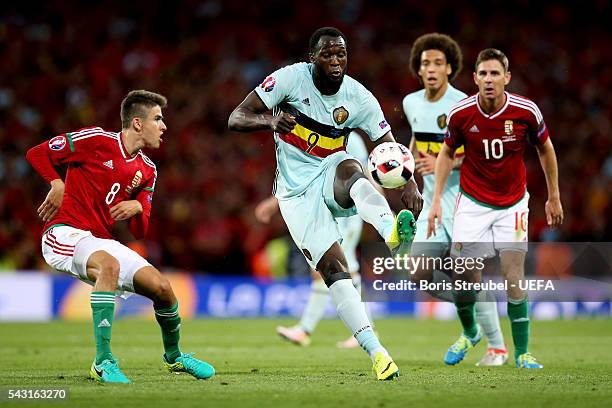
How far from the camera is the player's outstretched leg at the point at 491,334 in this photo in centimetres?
820

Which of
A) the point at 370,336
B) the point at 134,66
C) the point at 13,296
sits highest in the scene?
the point at 134,66

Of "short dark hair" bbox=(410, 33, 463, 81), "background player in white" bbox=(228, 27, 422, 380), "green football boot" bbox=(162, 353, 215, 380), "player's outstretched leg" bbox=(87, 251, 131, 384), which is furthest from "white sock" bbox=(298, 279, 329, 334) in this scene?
"player's outstretched leg" bbox=(87, 251, 131, 384)

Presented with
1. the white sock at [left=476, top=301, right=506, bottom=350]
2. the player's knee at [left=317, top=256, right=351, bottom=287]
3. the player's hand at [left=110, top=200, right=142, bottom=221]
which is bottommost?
the white sock at [left=476, top=301, right=506, bottom=350]

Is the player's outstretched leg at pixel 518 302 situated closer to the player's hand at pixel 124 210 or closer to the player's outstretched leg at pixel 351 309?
the player's outstretched leg at pixel 351 309

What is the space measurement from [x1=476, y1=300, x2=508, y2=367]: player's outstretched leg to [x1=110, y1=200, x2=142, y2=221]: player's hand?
126 inches

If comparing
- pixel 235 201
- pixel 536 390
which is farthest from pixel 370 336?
pixel 235 201

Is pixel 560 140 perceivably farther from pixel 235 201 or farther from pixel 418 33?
pixel 235 201

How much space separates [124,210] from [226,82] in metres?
13.4

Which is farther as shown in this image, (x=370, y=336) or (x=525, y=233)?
(x=525, y=233)

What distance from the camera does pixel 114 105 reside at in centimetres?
1902

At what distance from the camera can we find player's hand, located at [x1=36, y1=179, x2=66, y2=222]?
21.6 feet

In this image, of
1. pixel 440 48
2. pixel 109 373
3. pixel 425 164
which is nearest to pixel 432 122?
pixel 425 164

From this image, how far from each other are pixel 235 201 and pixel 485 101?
9.99 m

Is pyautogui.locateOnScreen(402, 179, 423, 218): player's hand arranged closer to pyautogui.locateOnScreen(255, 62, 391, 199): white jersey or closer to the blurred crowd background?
pyautogui.locateOnScreen(255, 62, 391, 199): white jersey
